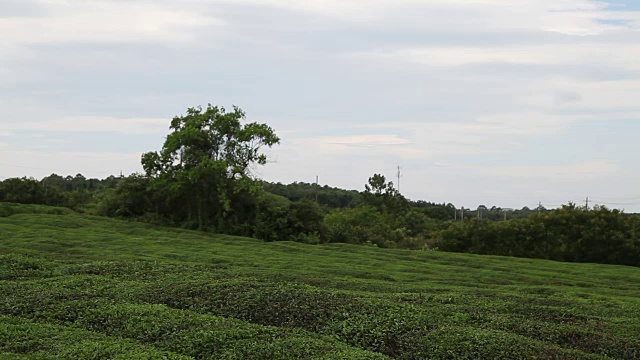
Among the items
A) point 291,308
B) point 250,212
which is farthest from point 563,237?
point 291,308

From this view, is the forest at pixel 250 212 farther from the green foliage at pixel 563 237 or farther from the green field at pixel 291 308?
the green field at pixel 291 308

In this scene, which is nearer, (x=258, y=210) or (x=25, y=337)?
(x=25, y=337)

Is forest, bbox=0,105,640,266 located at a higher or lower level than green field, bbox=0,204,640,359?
higher

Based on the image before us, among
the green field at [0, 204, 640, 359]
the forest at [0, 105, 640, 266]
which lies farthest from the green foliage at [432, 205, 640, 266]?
the green field at [0, 204, 640, 359]

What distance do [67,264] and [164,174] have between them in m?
19.3

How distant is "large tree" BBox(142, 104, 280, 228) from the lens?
4434 cm

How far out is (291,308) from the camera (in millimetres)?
17734

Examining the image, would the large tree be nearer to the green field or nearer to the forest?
the forest

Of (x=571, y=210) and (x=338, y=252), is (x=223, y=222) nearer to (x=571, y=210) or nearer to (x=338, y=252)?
(x=338, y=252)

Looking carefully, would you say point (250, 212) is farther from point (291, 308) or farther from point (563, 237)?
point (291, 308)

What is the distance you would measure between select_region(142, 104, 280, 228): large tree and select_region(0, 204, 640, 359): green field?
12.4 meters

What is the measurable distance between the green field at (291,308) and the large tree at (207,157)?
12.4m

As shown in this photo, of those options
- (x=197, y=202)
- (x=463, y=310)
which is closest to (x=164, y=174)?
(x=197, y=202)

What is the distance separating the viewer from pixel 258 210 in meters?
44.5
